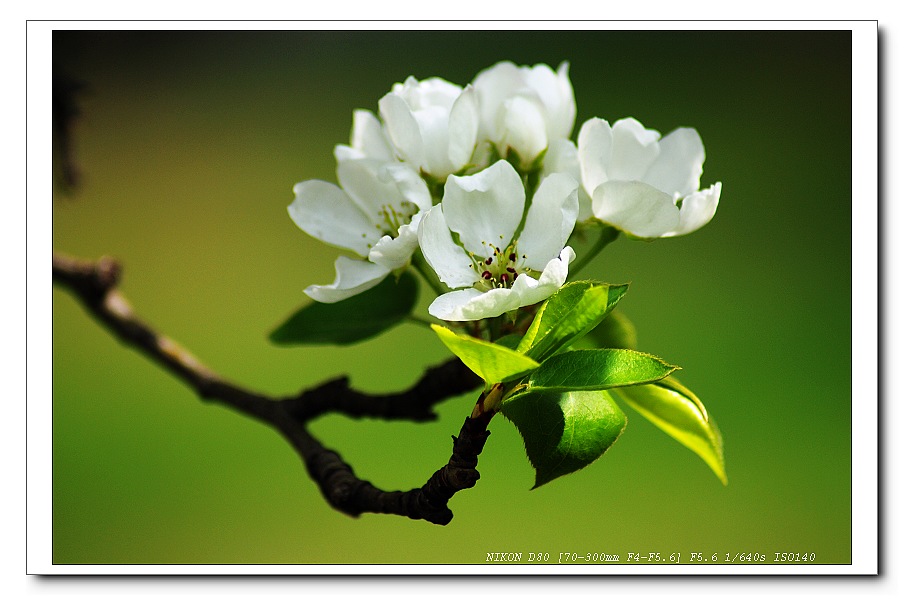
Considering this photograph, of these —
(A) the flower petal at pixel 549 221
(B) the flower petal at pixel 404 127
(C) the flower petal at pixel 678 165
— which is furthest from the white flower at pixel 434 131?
(C) the flower petal at pixel 678 165

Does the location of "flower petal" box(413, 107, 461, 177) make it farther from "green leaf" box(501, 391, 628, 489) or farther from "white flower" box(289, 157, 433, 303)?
"green leaf" box(501, 391, 628, 489)

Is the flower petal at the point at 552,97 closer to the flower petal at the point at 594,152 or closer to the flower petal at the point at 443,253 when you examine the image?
the flower petal at the point at 594,152

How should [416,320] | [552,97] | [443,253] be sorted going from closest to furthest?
[443,253] < [552,97] < [416,320]

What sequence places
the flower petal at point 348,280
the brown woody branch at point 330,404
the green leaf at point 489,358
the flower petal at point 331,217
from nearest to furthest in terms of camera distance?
the green leaf at point 489,358 < the brown woody branch at point 330,404 < the flower petal at point 348,280 < the flower petal at point 331,217

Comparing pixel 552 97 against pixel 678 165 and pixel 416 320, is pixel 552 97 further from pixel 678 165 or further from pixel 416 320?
pixel 416 320

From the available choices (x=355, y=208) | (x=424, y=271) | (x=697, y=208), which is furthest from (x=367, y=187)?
(x=697, y=208)
